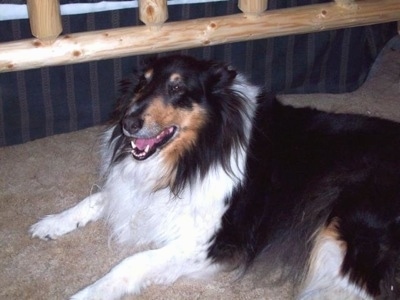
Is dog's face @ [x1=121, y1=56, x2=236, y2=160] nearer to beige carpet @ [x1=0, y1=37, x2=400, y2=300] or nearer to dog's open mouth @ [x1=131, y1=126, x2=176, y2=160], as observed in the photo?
dog's open mouth @ [x1=131, y1=126, x2=176, y2=160]

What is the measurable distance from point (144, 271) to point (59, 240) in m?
0.45

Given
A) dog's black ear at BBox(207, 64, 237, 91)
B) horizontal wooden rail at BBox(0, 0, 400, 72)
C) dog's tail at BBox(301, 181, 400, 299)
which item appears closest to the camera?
dog's tail at BBox(301, 181, 400, 299)

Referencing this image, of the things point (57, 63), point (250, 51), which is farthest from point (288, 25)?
point (57, 63)

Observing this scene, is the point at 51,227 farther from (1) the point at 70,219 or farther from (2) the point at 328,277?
(2) the point at 328,277

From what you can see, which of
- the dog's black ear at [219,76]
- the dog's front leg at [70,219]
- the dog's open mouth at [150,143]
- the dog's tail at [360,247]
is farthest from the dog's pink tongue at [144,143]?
the dog's tail at [360,247]

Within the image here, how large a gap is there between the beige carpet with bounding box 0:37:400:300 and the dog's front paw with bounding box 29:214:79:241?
0.09 ft

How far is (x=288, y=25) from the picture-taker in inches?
102

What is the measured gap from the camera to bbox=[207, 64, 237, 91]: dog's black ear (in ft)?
7.05

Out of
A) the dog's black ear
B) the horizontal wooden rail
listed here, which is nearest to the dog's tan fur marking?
the dog's black ear

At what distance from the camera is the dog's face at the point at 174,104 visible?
2.10 metres

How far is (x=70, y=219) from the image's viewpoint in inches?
94.7

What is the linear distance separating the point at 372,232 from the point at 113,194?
1.02 m

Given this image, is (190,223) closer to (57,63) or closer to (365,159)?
(365,159)

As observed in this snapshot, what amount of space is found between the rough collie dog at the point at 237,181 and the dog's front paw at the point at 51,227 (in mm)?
295
